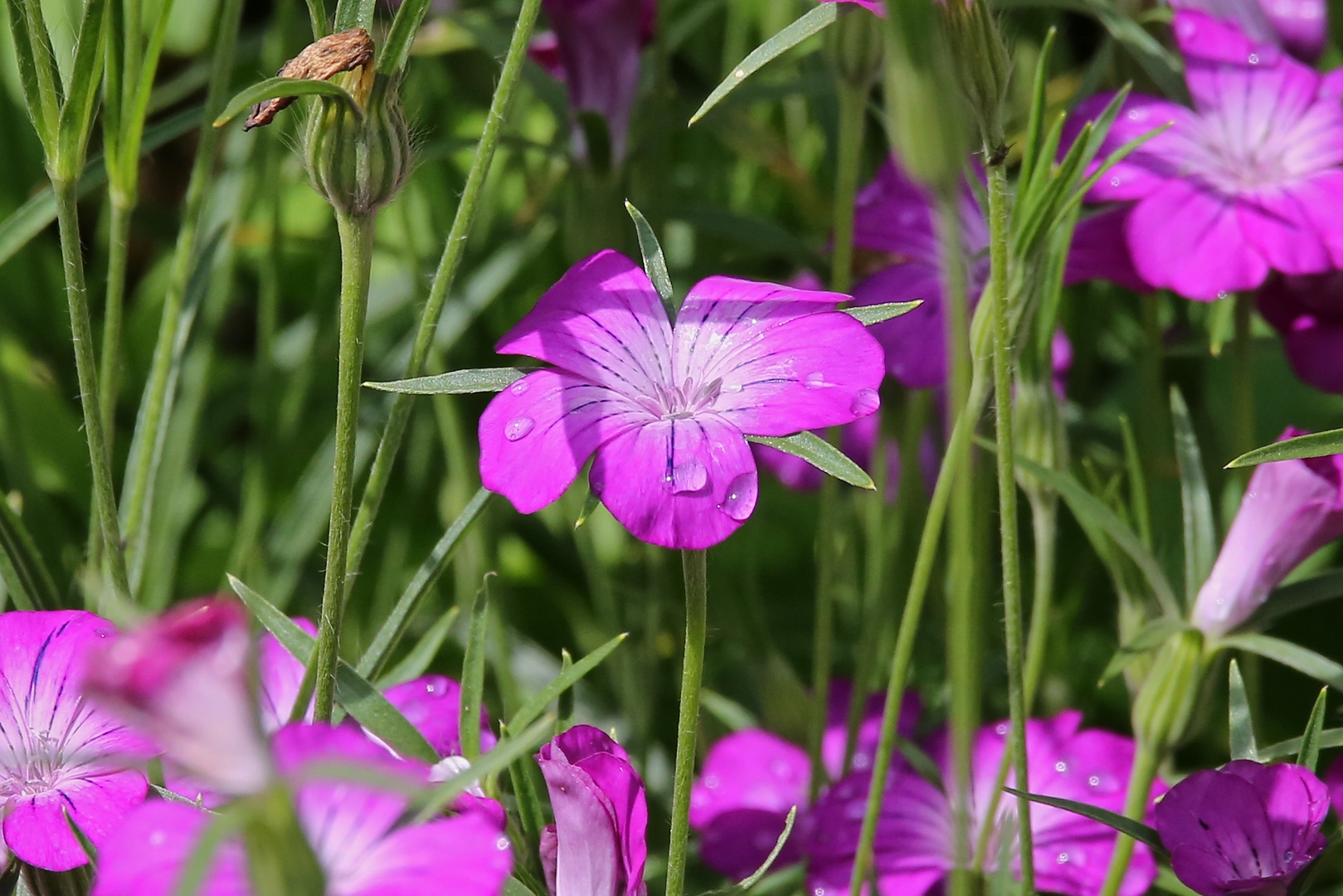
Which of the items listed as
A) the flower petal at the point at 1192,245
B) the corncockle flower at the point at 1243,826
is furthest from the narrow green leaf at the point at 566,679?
the flower petal at the point at 1192,245

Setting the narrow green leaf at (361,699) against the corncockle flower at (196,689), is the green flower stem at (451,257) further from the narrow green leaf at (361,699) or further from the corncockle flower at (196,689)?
the corncockle flower at (196,689)

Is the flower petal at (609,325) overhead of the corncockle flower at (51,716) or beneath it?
overhead

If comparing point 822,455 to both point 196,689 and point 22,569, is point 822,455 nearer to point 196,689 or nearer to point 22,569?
point 196,689

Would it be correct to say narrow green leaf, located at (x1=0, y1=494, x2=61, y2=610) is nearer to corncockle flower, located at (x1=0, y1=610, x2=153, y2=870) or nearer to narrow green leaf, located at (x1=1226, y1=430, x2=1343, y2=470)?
corncockle flower, located at (x1=0, y1=610, x2=153, y2=870)

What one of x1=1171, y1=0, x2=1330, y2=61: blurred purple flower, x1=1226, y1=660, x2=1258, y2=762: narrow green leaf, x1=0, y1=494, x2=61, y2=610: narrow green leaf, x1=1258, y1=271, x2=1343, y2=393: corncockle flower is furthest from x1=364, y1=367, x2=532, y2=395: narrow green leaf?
x1=1171, y1=0, x2=1330, y2=61: blurred purple flower

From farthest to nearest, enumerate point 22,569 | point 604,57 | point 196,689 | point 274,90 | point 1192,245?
point 604,57, point 1192,245, point 22,569, point 274,90, point 196,689

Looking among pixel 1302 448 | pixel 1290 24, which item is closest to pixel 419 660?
pixel 1302 448

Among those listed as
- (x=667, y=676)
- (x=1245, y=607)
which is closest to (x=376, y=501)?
(x=1245, y=607)
